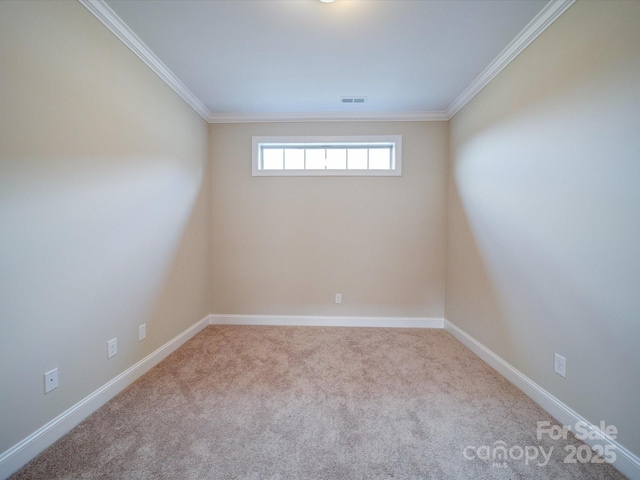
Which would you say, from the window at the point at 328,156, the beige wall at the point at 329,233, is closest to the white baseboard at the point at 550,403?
the beige wall at the point at 329,233

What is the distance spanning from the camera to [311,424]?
5.00ft

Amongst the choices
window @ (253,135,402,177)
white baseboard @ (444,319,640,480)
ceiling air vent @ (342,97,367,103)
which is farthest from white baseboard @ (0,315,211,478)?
ceiling air vent @ (342,97,367,103)

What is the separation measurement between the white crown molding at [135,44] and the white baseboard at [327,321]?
104 inches

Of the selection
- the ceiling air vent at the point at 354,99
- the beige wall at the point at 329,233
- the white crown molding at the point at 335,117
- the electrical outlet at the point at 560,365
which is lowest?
the electrical outlet at the point at 560,365

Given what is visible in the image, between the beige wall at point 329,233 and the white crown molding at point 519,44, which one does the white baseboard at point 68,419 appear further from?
the white crown molding at point 519,44

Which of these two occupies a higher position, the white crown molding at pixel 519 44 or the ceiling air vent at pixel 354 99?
the ceiling air vent at pixel 354 99

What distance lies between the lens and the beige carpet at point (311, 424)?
123 centimetres

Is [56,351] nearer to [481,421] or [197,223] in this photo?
[197,223]

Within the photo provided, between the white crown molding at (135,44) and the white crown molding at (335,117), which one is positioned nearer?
the white crown molding at (135,44)

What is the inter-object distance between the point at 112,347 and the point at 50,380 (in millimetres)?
395

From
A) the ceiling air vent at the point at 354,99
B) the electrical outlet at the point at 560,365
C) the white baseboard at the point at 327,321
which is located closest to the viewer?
the electrical outlet at the point at 560,365

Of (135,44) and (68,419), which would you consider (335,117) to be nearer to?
(135,44)

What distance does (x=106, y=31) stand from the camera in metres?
1.68

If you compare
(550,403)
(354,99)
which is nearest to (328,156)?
(354,99)
